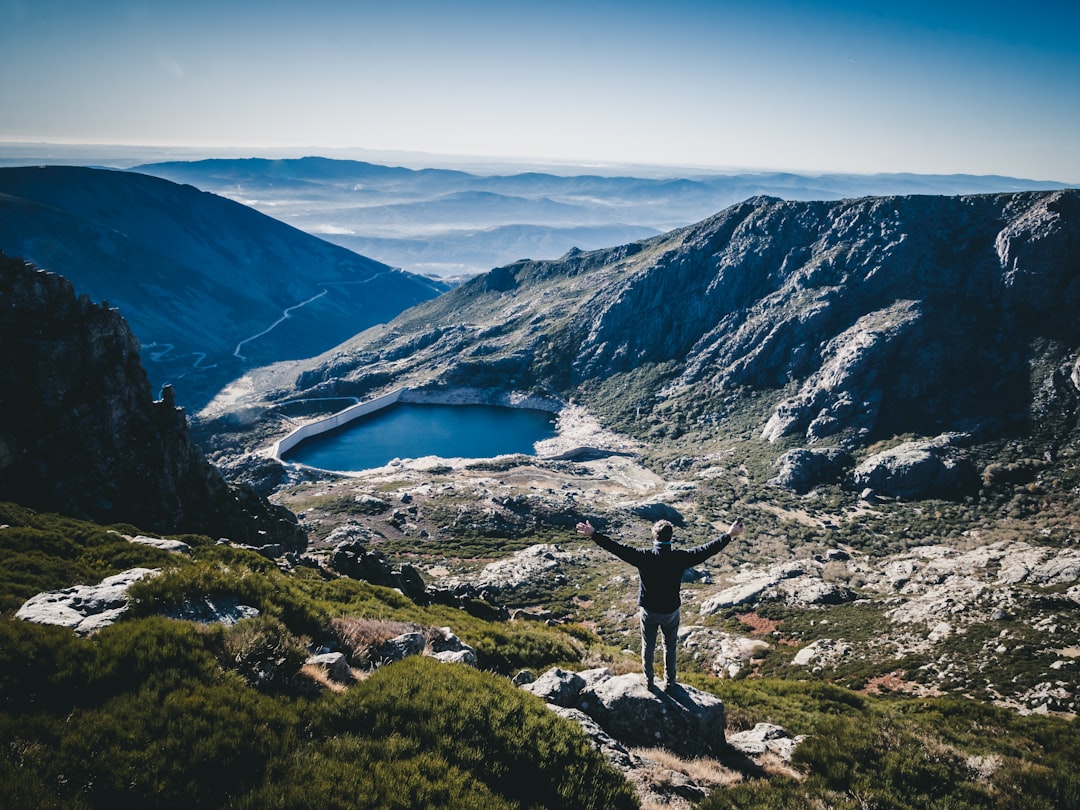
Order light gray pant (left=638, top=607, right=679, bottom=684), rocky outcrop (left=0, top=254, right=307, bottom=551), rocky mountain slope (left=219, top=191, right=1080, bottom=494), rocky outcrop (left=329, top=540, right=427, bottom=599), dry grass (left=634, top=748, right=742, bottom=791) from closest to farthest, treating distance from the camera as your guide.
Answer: dry grass (left=634, top=748, right=742, bottom=791), light gray pant (left=638, top=607, right=679, bottom=684), rocky outcrop (left=0, top=254, right=307, bottom=551), rocky outcrop (left=329, top=540, right=427, bottom=599), rocky mountain slope (left=219, top=191, right=1080, bottom=494)

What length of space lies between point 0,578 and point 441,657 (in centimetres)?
893

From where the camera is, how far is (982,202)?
338 feet

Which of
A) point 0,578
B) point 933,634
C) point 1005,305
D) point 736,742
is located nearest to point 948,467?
point 1005,305

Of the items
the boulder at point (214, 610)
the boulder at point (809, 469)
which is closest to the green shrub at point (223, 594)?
the boulder at point (214, 610)

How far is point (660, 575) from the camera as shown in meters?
10.6

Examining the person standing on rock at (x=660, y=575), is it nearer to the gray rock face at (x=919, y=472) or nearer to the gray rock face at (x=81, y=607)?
the gray rock face at (x=81, y=607)

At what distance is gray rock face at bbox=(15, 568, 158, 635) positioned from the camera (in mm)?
8727

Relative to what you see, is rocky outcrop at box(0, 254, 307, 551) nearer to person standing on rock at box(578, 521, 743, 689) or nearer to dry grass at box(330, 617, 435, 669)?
dry grass at box(330, 617, 435, 669)

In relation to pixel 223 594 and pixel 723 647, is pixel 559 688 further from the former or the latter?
pixel 723 647

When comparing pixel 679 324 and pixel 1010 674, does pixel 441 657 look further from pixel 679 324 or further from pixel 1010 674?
pixel 679 324

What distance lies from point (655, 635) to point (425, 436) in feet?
424

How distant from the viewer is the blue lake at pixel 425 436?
124 m

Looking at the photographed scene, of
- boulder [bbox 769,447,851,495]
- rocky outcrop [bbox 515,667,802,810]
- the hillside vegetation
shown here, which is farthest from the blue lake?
the hillside vegetation

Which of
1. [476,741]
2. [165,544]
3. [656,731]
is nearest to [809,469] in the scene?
[656,731]
